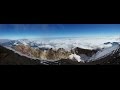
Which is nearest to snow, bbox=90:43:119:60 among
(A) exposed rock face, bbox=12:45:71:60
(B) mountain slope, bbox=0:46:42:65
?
(A) exposed rock face, bbox=12:45:71:60

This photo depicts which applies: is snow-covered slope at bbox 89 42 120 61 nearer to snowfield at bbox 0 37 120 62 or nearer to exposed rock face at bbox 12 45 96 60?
snowfield at bbox 0 37 120 62

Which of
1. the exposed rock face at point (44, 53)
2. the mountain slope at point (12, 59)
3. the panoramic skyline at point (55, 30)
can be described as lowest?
the mountain slope at point (12, 59)

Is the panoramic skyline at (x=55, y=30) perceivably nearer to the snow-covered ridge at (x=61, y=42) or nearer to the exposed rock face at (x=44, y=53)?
the snow-covered ridge at (x=61, y=42)

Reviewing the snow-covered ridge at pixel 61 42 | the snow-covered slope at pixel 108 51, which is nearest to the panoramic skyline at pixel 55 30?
the snow-covered ridge at pixel 61 42

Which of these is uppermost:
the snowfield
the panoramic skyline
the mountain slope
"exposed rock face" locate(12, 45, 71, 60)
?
the panoramic skyline

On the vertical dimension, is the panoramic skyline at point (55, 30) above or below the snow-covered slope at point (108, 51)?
above
